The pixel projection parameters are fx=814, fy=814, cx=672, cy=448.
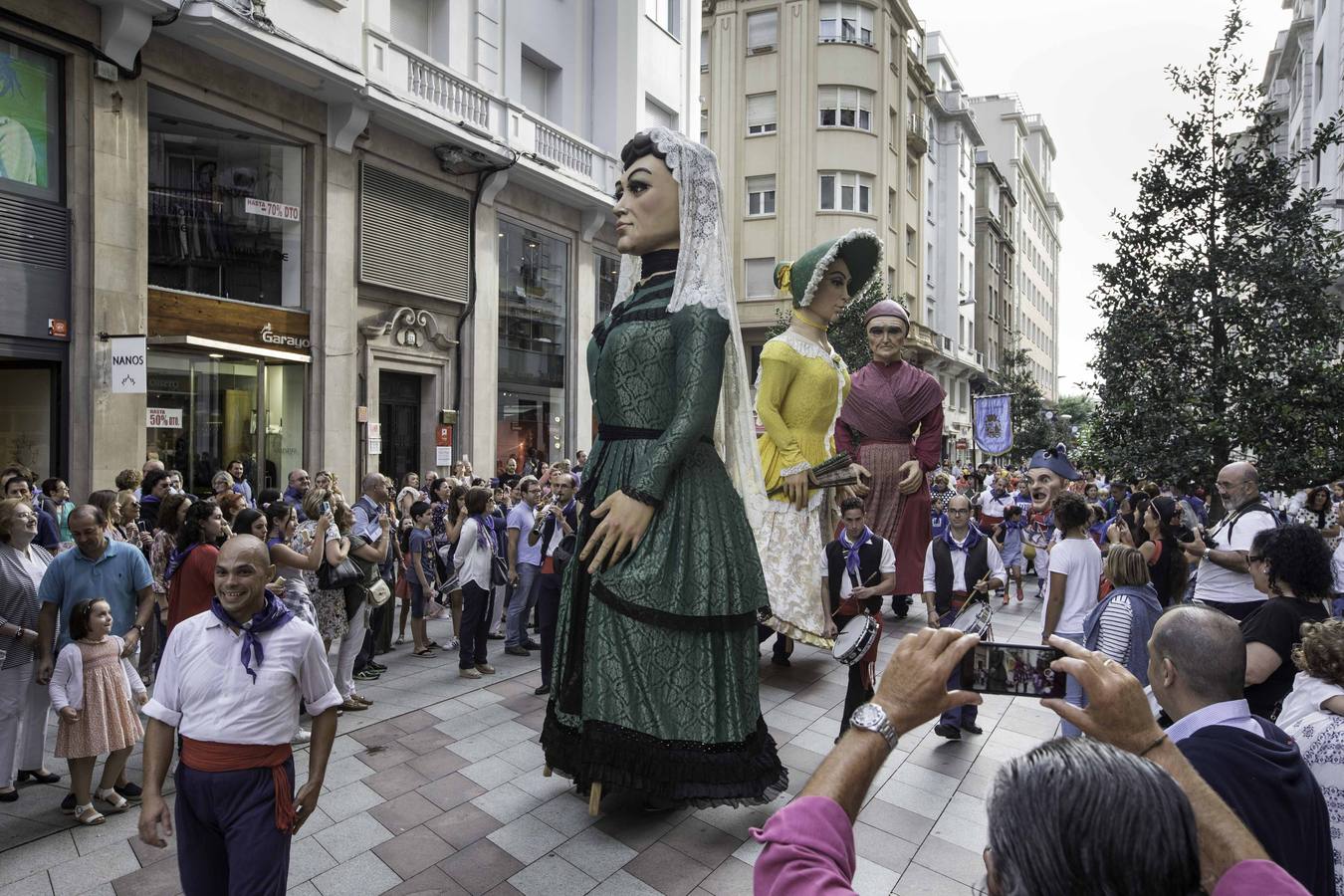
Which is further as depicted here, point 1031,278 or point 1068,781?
point 1031,278

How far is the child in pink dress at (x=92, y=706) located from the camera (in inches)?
152

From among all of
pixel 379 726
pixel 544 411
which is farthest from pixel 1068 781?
pixel 544 411

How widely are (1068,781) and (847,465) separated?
3611 mm

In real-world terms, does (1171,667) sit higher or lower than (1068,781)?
lower

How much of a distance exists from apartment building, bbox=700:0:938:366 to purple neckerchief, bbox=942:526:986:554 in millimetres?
21747

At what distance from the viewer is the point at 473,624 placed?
21.6 ft

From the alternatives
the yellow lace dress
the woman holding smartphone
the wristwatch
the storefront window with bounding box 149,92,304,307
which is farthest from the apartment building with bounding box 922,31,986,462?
the wristwatch

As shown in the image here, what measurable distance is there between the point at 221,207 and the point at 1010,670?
13.4 m

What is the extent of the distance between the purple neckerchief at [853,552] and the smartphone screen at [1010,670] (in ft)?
13.3

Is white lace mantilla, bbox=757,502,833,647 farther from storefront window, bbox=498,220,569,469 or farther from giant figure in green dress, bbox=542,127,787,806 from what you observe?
storefront window, bbox=498,220,569,469

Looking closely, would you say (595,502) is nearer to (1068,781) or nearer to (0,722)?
(1068,781)

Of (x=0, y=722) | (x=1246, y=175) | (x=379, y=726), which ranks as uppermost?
(x=1246, y=175)

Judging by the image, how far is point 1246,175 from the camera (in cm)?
705

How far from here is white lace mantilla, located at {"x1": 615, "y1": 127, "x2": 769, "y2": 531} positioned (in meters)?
3.43
